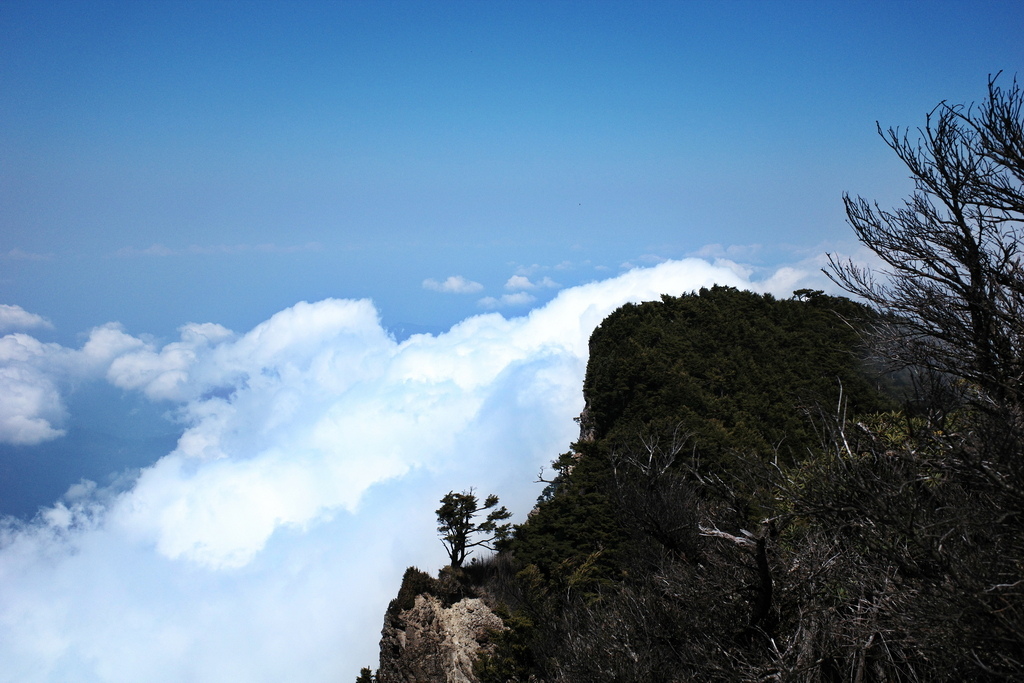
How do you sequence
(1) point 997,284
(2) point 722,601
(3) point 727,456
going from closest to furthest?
1. (1) point 997,284
2. (2) point 722,601
3. (3) point 727,456

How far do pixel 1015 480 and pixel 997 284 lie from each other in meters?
3.00

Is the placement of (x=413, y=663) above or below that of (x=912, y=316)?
below

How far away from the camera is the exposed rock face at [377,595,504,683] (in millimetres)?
17109

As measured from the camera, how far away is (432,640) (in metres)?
18.1

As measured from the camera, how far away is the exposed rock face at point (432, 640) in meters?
17.1

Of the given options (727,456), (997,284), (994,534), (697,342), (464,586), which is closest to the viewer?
(994,534)

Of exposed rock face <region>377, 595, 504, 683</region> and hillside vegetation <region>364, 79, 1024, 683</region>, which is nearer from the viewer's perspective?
hillside vegetation <region>364, 79, 1024, 683</region>

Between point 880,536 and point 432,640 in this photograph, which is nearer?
point 880,536

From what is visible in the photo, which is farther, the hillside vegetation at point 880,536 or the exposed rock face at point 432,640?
the exposed rock face at point 432,640

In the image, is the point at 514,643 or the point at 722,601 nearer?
the point at 722,601

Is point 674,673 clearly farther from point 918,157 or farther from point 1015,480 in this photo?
point 918,157

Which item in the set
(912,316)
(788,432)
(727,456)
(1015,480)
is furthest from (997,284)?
(788,432)

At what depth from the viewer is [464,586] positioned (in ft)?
67.8

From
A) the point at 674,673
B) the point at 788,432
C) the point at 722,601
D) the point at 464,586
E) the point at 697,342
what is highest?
the point at 697,342
